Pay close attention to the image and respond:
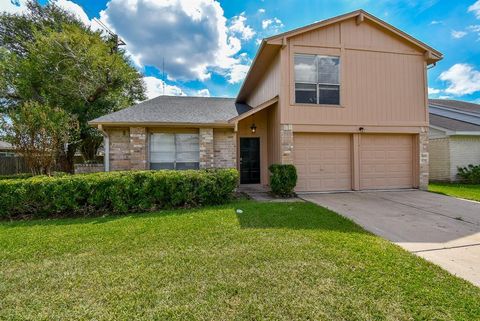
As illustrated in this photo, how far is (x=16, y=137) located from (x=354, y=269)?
10.7 metres

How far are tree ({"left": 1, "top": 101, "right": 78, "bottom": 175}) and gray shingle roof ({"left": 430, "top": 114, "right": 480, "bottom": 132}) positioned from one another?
18.4 meters

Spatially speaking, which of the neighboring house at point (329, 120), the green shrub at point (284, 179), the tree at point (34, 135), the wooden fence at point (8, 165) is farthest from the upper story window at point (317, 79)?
the wooden fence at point (8, 165)

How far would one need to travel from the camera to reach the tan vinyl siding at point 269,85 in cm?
888

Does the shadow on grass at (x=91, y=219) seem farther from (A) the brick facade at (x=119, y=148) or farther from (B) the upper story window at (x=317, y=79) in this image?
(B) the upper story window at (x=317, y=79)

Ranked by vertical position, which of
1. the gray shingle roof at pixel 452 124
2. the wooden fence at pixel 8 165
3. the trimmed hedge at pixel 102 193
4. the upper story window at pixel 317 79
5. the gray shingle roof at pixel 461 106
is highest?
the gray shingle roof at pixel 461 106

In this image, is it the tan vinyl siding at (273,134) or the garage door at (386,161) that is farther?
the garage door at (386,161)

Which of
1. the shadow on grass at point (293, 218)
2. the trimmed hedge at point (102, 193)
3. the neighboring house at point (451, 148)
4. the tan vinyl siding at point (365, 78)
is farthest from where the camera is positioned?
the neighboring house at point (451, 148)

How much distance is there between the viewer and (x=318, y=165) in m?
8.84

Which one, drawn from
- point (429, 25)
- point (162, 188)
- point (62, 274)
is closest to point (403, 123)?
point (429, 25)

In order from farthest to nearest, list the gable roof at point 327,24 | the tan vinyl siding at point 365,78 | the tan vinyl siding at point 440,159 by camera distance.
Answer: the tan vinyl siding at point 440,159 → the tan vinyl siding at point 365,78 → the gable roof at point 327,24

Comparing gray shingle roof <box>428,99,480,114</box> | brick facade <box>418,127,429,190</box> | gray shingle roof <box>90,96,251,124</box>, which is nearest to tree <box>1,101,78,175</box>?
gray shingle roof <box>90,96,251,124</box>

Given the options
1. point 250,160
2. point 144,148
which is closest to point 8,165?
point 144,148

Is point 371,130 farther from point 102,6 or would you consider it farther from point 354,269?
point 102,6

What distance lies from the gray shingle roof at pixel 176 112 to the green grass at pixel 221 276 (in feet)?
16.6
